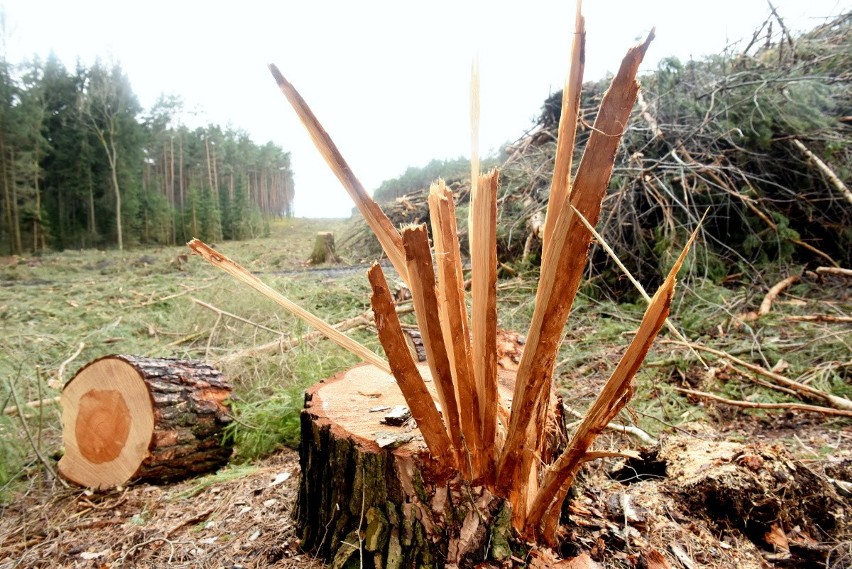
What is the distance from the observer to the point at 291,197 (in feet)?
99.2

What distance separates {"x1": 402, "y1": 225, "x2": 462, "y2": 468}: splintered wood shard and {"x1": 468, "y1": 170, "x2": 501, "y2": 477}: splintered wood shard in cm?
6

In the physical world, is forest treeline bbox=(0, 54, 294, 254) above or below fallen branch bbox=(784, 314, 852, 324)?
above

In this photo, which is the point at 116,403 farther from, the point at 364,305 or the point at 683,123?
the point at 683,123

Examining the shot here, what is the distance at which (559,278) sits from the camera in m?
0.84

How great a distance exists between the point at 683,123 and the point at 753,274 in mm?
1627

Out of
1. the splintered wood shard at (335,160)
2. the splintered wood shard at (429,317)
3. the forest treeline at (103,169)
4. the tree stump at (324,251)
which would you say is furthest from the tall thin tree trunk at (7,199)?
the splintered wood shard at (429,317)

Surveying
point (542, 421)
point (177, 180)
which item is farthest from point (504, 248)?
point (177, 180)

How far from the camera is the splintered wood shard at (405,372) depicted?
85cm

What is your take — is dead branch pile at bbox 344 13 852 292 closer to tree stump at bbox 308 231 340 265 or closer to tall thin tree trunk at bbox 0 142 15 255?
tree stump at bbox 308 231 340 265

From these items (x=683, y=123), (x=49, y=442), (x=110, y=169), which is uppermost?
(x=110, y=169)

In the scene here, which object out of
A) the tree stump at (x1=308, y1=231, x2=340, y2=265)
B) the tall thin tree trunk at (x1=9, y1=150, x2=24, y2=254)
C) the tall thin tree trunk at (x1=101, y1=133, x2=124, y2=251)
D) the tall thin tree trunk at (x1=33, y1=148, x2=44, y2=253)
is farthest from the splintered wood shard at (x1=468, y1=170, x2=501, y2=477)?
the tall thin tree trunk at (x1=101, y1=133, x2=124, y2=251)

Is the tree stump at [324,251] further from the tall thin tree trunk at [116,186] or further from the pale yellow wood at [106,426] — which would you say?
the tall thin tree trunk at [116,186]

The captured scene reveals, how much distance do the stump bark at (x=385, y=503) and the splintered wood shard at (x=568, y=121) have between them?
57 cm

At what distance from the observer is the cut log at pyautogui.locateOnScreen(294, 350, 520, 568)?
1013 mm
